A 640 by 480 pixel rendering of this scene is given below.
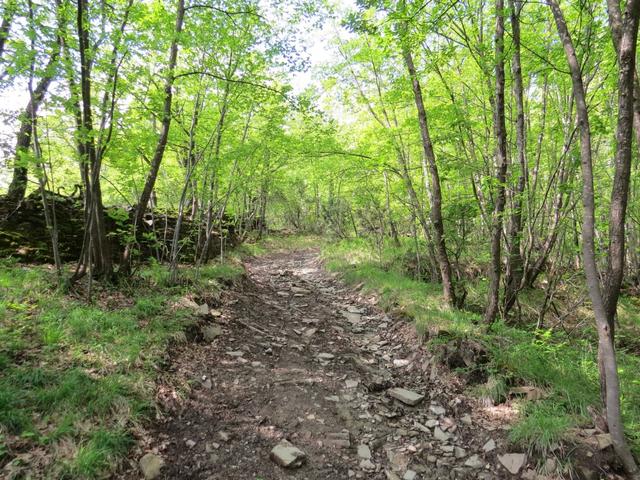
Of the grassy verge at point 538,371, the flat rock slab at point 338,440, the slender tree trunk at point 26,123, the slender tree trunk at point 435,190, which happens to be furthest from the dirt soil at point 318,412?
the slender tree trunk at point 26,123

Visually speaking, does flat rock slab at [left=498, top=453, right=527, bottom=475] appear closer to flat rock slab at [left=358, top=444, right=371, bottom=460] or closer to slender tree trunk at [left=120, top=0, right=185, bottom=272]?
flat rock slab at [left=358, top=444, right=371, bottom=460]

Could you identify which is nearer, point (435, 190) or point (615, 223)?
point (615, 223)

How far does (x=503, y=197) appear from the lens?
538 cm

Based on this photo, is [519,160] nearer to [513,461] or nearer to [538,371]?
[538,371]

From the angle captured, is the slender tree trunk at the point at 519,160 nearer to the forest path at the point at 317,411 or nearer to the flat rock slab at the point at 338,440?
the forest path at the point at 317,411

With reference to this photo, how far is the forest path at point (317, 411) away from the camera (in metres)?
3.21

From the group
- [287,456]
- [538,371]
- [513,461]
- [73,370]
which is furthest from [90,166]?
[538,371]

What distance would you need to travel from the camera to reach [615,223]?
9.72 ft

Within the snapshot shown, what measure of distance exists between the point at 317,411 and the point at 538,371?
286 centimetres

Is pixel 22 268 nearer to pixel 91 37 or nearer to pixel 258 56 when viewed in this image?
pixel 91 37

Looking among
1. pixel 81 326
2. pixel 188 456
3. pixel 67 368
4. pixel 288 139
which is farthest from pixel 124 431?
pixel 288 139

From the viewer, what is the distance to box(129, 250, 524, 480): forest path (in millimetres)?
3207

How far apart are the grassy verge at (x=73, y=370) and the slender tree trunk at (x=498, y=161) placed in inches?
201

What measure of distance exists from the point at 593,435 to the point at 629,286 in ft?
38.4
